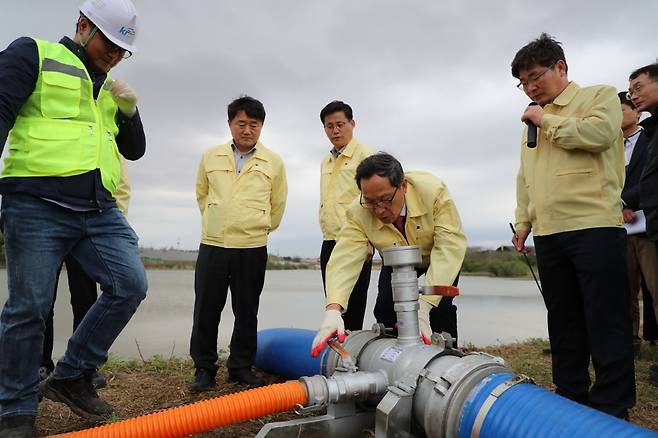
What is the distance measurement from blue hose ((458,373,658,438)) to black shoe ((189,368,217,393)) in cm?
169

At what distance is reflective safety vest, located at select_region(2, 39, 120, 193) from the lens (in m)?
1.94

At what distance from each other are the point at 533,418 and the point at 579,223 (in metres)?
1.09

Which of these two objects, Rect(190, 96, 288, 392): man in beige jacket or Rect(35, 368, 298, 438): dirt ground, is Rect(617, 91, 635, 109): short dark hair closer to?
Rect(190, 96, 288, 392): man in beige jacket

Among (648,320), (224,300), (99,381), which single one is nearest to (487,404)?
(224,300)

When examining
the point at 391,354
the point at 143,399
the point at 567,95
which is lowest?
the point at 143,399

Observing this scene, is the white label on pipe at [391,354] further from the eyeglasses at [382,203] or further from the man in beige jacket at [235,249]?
the man in beige jacket at [235,249]

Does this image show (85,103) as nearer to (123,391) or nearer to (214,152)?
(214,152)

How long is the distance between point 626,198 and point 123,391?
11.1ft

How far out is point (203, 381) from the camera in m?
2.82

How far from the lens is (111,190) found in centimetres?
220

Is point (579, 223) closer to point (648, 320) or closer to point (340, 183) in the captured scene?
point (340, 183)

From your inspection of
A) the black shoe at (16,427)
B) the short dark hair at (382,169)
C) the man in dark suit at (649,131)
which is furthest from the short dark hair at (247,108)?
the man in dark suit at (649,131)

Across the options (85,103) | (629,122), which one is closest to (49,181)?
(85,103)

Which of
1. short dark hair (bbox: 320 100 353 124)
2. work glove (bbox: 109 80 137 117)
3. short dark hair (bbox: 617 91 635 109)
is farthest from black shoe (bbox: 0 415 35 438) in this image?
short dark hair (bbox: 617 91 635 109)
